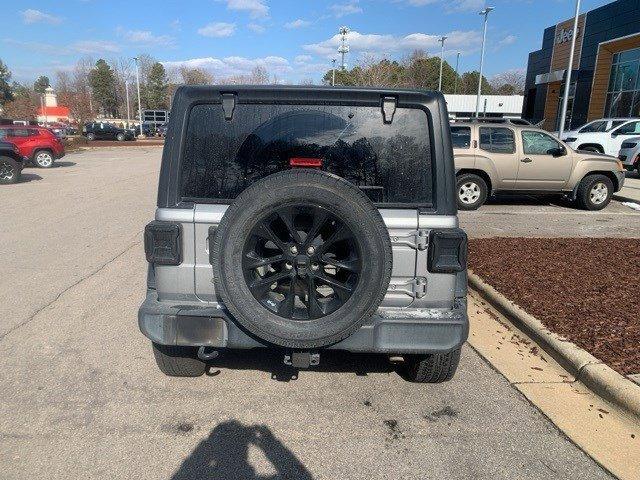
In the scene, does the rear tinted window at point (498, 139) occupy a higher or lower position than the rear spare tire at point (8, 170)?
higher

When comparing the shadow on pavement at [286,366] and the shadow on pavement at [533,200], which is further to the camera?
the shadow on pavement at [533,200]

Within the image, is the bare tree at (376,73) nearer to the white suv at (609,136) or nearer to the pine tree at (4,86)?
the white suv at (609,136)

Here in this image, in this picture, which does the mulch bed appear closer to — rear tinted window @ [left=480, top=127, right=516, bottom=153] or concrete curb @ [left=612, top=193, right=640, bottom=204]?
rear tinted window @ [left=480, top=127, right=516, bottom=153]

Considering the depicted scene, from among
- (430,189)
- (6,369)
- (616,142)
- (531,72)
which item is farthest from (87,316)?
(531,72)

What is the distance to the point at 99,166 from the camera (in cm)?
2286

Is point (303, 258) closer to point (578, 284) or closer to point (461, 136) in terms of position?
point (578, 284)

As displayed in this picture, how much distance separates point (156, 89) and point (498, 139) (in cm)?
10487

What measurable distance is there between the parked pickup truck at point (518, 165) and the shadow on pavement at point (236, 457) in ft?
28.5

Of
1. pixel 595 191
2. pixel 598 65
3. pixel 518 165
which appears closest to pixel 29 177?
pixel 518 165

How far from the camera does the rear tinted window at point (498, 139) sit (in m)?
10.7

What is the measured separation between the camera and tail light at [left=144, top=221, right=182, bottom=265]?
2857 mm

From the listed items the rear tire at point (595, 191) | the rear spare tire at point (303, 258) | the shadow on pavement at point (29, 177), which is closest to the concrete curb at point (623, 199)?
the rear tire at point (595, 191)

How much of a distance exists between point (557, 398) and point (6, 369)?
4041 millimetres

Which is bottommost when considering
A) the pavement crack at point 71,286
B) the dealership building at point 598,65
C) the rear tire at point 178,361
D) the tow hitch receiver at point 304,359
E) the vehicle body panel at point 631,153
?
the pavement crack at point 71,286
